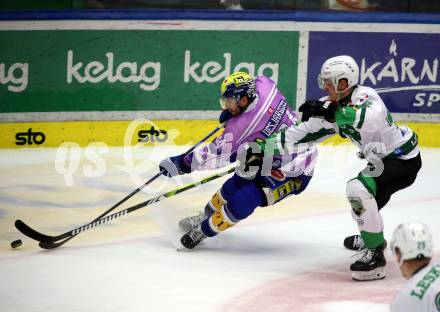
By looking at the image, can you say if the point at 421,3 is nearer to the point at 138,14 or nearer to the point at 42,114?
the point at 138,14

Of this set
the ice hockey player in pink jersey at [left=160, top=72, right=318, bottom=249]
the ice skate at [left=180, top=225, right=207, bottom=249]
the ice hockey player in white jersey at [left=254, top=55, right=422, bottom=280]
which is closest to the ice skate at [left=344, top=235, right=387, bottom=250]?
the ice hockey player in pink jersey at [left=160, top=72, right=318, bottom=249]

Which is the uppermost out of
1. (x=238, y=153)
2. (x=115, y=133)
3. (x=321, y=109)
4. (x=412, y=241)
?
(x=412, y=241)

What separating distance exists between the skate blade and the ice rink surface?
0.04 m

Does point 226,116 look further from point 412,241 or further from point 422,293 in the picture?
point 422,293

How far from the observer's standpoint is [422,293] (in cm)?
311

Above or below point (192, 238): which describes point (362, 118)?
above

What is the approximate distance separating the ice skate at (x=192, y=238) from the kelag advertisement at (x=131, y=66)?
3198mm

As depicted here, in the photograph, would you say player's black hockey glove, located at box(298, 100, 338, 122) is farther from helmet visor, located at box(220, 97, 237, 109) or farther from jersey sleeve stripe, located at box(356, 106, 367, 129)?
helmet visor, located at box(220, 97, 237, 109)

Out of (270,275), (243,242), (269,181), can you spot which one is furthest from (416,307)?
(243,242)

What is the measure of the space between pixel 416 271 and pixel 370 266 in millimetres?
2336

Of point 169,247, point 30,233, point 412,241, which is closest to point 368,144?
point 169,247

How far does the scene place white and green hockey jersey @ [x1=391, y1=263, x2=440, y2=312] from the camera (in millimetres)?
3090

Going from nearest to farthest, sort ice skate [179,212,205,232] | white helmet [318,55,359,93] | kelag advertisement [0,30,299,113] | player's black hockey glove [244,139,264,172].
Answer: white helmet [318,55,359,93]
player's black hockey glove [244,139,264,172]
ice skate [179,212,205,232]
kelag advertisement [0,30,299,113]

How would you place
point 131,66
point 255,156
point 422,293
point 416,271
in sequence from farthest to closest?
1. point 131,66
2. point 255,156
3. point 416,271
4. point 422,293
